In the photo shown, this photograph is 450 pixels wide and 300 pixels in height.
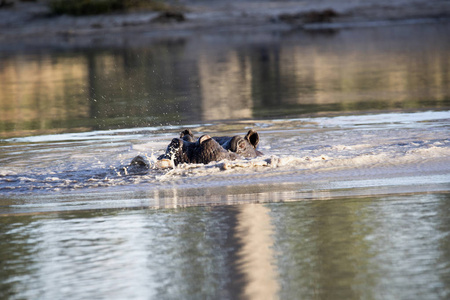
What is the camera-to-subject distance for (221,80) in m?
18.6

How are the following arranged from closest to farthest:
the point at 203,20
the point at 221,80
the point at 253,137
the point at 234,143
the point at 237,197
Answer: the point at 237,197, the point at 234,143, the point at 253,137, the point at 221,80, the point at 203,20

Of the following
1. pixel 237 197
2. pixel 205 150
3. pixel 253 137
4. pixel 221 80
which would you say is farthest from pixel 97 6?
pixel 237 197

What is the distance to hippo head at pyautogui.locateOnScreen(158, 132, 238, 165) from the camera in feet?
26.1

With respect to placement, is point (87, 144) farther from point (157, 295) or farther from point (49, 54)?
point (49, 54)

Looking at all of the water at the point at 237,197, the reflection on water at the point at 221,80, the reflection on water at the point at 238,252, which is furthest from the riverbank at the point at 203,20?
the reflection on water at the point at 238,252

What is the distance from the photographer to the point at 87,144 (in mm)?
10320

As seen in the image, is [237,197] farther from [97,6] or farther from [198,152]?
[97,6]

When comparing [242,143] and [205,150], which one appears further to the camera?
[242,143]

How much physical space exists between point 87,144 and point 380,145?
3.62 m

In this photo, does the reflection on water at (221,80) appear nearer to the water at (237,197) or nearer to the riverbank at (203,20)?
the water at (237,197)

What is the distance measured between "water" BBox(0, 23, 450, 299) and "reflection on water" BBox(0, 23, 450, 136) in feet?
0.39

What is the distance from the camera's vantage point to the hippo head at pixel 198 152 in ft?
26.1

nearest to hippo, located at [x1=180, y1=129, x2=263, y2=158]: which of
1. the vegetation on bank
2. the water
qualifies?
the water

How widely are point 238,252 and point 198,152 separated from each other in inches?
122
